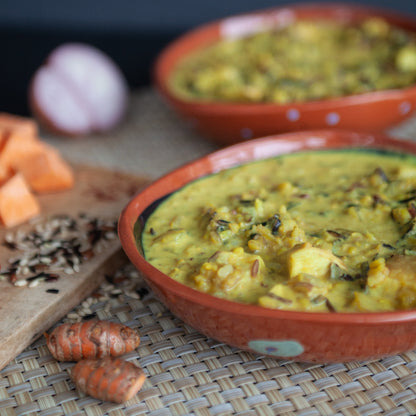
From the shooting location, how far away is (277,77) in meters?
3.06

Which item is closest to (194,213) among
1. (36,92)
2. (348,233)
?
(348,233)

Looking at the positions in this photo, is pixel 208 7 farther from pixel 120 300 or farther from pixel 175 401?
pixel 175 401

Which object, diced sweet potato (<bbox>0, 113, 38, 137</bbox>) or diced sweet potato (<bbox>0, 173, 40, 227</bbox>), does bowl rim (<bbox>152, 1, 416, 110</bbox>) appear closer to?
diced sweet potato (<bbox>0, 113, 38, 137</bbox>)

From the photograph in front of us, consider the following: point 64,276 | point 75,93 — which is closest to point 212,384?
point 64,276

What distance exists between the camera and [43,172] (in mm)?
2676

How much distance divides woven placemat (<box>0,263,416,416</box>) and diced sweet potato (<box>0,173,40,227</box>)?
68 cm

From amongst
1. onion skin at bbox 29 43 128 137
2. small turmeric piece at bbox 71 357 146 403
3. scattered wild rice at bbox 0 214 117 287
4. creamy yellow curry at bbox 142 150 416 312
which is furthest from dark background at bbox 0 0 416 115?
small turmeric piece at bbox 71 357 146 403

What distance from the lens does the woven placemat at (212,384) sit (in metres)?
1.67

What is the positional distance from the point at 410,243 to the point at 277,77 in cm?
146

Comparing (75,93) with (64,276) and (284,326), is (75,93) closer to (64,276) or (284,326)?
(64,276)

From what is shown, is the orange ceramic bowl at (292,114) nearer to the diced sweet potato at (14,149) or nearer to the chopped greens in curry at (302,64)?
the chopped greens in curry at (302,64)

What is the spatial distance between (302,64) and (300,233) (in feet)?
5.36

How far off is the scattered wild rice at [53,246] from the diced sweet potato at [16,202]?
6 cm

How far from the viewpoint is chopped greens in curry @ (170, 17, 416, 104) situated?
2906mm
